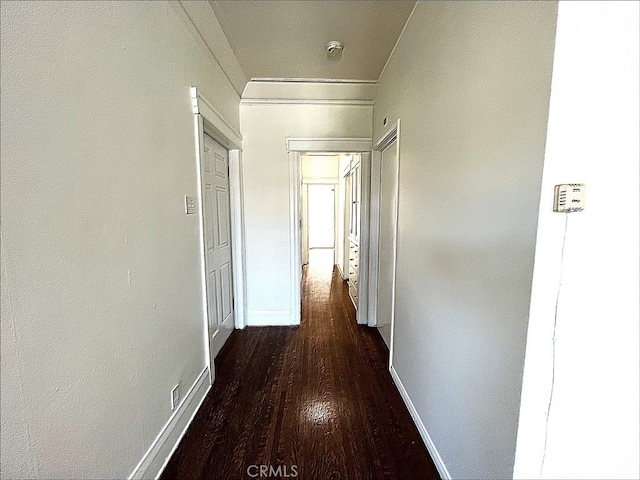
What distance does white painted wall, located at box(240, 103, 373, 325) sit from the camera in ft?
9.48

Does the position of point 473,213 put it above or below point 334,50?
below

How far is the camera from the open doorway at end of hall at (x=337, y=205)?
12.2 feet

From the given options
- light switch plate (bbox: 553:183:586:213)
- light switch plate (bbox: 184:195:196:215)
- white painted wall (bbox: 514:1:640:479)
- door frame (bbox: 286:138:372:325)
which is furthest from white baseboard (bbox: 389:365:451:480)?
light switch plate (bbox: 184:195:196:215)

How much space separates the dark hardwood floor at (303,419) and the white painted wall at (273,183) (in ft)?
1.65

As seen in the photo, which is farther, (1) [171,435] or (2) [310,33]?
(2) [310,33]

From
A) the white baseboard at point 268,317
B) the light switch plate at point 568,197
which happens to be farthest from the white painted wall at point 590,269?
the white baseboard at point 268,317

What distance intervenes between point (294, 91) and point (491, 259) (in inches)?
101

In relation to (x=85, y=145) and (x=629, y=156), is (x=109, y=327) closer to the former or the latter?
(x=85, y=145)

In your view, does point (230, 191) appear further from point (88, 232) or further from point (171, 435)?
point (171, 435)

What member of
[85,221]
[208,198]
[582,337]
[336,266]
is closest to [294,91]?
[208,198]

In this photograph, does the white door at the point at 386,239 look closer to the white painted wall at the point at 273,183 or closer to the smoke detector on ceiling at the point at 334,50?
the white painted wall at the point at 273,183

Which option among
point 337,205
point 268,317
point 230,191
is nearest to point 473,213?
point 230,191

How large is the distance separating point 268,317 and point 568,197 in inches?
114

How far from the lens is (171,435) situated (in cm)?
149
